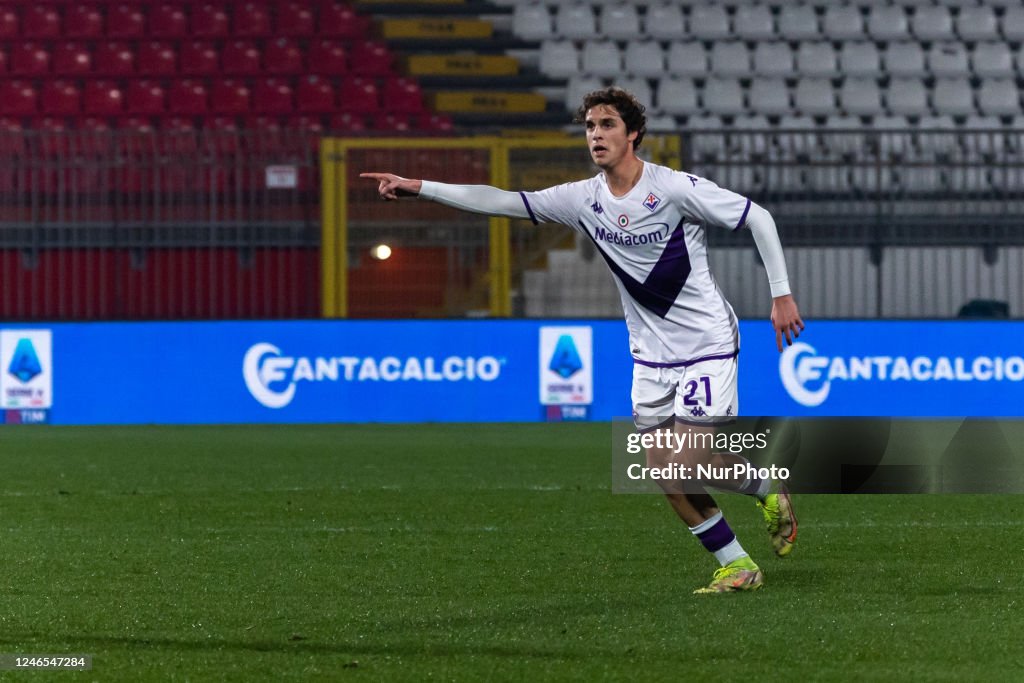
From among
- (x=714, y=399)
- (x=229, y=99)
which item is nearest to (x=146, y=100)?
(x=229, y=99)

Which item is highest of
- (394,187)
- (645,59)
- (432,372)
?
(645,59)

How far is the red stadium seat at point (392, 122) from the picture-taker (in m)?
20.4

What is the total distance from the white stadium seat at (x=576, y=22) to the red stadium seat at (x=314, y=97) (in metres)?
3.82

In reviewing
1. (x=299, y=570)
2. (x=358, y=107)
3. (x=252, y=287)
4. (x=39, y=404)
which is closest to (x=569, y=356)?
(x=252, y=287)

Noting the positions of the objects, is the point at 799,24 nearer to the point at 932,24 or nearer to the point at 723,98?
the point at 932,24

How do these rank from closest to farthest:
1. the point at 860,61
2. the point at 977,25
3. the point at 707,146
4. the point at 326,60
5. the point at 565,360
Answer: the point at 565,360 < the point at 707,146 < the point at 326,60 < the point at 860,61 < the point at 977,25

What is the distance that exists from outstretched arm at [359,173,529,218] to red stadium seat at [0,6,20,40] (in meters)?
17.0

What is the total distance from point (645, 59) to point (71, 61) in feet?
24.4

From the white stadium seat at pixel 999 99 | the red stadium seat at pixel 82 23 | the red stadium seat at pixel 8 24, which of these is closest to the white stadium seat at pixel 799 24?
the white stadium seat at pixel 999 99

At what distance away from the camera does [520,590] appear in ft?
19.9

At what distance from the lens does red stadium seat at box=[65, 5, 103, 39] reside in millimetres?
21844

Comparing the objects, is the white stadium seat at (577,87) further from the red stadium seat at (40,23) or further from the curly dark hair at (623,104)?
the curly dark hair at (623,104)

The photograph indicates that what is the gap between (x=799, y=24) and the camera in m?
23.1

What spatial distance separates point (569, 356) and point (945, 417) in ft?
11.2
